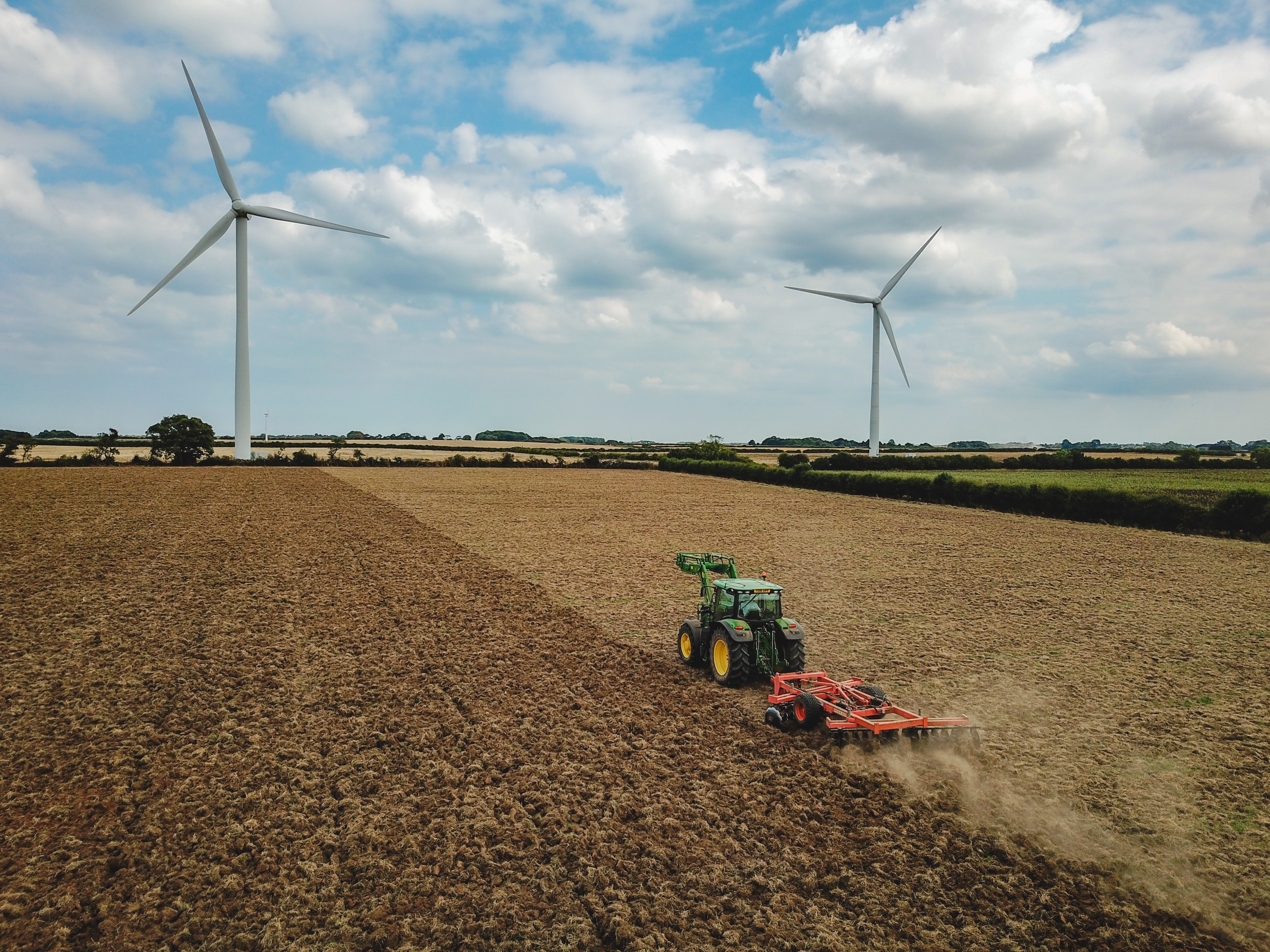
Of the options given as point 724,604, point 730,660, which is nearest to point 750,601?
point 724,604

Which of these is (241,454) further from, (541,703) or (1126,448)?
(1126,448)

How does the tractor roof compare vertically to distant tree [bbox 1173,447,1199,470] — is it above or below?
below

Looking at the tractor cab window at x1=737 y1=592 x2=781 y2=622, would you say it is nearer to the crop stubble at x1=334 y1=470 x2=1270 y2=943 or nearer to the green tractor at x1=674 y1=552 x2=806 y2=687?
the green tractor at x1=674 y1=552 x2=806 y2=687

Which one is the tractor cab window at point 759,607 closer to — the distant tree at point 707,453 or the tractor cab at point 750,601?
the tractor cab at point 750,601

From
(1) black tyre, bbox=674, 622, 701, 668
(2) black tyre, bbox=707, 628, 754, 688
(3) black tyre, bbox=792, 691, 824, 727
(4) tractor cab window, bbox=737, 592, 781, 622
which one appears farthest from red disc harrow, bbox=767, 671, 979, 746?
(1) black tyre, bbox=674, 622, 701, 668

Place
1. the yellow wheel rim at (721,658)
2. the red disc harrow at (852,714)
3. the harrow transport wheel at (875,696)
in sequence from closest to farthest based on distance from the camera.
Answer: the red disc harrow at (852,714) → the harrow transport wheel at (875,696) → the yellow wheel rim at (721,658)

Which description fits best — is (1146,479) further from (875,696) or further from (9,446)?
(9,446)

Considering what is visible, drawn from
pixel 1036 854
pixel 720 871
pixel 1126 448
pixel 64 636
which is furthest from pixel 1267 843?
pixel 1126 448

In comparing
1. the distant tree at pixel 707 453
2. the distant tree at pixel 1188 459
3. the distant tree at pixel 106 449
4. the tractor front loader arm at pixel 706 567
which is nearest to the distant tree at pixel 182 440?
the distant tree at pixel 106 449
